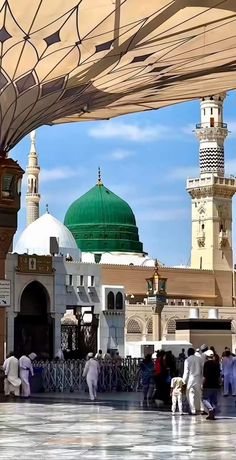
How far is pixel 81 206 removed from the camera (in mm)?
79688

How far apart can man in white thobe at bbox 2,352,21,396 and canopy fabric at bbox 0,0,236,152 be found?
12.9 feet

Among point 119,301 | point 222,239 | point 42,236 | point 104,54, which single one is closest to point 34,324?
point 119,301

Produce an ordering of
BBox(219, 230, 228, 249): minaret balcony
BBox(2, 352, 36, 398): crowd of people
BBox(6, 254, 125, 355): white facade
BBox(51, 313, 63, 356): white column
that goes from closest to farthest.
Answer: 1. BBox(2, 352, 36, 398): crowd of people
2. BBox(51, 313, 63, 356): white column
3. BBox(6, 254, 125, 355): white facade
4. BBox(219, 230, 228, 249): minaret balcony

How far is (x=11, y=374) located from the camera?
19234mm

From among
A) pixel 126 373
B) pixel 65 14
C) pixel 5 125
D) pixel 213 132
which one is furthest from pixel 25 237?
pixel 65 14

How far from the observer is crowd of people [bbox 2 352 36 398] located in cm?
1916

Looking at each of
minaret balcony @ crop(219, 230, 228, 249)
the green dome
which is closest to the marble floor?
the green dome

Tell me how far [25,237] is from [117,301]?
2203 cm

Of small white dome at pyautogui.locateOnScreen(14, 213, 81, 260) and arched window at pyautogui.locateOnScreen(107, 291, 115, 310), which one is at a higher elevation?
small white dome at pyautogui.locateOnScreen(14, 213, 81, 260)

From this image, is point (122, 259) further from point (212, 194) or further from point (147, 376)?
point (147, 376)

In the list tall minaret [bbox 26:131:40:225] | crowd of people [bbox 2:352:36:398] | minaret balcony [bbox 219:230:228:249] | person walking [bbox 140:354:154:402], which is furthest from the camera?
minaret balcony [bbox 219:230:228:249]

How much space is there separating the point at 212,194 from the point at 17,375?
61.5m

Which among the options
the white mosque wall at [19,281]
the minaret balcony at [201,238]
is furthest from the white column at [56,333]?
the minaret balcony at [201,238]

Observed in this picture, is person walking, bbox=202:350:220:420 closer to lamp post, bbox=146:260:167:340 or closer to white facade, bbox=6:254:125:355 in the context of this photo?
white facade, bbox=6:254:125:355
